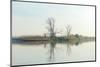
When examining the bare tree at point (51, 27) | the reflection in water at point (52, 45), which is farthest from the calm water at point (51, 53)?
the bare tree at point (51, 27)

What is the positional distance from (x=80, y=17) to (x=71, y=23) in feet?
0.49

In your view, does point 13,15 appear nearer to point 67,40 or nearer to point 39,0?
point 39,0

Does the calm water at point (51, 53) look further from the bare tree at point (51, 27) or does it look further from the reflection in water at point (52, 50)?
the bare tree at point (51, 27)

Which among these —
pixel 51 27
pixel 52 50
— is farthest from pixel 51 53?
pixel 51 27

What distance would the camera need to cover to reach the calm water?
225 centimetres

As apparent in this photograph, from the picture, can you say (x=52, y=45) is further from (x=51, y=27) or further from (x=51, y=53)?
(x=51, y=27)

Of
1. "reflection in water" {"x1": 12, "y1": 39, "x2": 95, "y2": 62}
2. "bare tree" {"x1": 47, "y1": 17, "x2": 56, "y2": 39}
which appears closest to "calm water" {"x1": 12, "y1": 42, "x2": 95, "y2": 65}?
"reflection in water" {"x1": 12, "y1": 39, "x2": 95, "y2": 62}

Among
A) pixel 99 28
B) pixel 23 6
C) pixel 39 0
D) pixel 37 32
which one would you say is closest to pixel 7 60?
pixel 37 32

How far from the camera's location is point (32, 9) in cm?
231

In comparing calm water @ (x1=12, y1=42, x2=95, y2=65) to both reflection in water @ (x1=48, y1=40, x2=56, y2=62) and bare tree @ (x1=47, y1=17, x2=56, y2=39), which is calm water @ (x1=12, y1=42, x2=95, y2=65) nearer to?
reflection in water @ (x1=48, y1=40, x2=56, y2=62)

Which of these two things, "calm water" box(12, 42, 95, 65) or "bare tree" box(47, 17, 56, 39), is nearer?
"calm water" box(12, 42, 95, 65)

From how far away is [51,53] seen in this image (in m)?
2.37

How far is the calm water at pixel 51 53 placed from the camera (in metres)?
2.25

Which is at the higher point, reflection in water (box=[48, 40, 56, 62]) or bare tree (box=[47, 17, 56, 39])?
bare tree (box=[47, 17, 56, 39])
